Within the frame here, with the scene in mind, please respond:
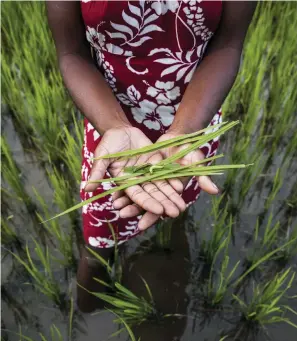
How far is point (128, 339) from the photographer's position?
129 cm

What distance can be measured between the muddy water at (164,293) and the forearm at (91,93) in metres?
0.70

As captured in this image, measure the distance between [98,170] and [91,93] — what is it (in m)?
0.22

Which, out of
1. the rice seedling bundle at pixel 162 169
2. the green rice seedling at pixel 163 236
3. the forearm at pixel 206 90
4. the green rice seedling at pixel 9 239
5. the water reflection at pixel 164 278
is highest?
the forearm at pixel 206 90

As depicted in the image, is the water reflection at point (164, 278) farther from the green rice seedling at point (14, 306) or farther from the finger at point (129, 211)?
the finger at point (129, 211)

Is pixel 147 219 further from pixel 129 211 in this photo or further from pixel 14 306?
pixel 14 306

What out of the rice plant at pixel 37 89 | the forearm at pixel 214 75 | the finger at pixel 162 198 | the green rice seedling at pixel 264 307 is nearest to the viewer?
the finger at pixel 162 198

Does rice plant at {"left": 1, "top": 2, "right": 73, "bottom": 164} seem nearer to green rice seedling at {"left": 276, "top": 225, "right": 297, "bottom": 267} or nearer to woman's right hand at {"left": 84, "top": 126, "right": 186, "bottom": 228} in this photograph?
woman's right hand at {"left": 84, "top": 126, "right": 186, "bottom": 228}

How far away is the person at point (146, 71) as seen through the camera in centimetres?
84

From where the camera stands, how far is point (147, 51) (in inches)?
36.1

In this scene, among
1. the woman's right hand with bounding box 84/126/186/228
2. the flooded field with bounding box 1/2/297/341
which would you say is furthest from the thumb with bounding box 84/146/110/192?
the flooded field with bounding box 1/2/297/341

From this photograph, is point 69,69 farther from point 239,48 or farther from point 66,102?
point 66,102

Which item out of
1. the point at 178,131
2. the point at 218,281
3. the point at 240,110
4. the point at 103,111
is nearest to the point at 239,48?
the point at 178,131

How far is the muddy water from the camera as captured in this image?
1310 millimetres

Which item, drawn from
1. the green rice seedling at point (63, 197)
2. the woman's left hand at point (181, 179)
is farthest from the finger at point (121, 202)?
the green rice seedling at point (63, 197)
